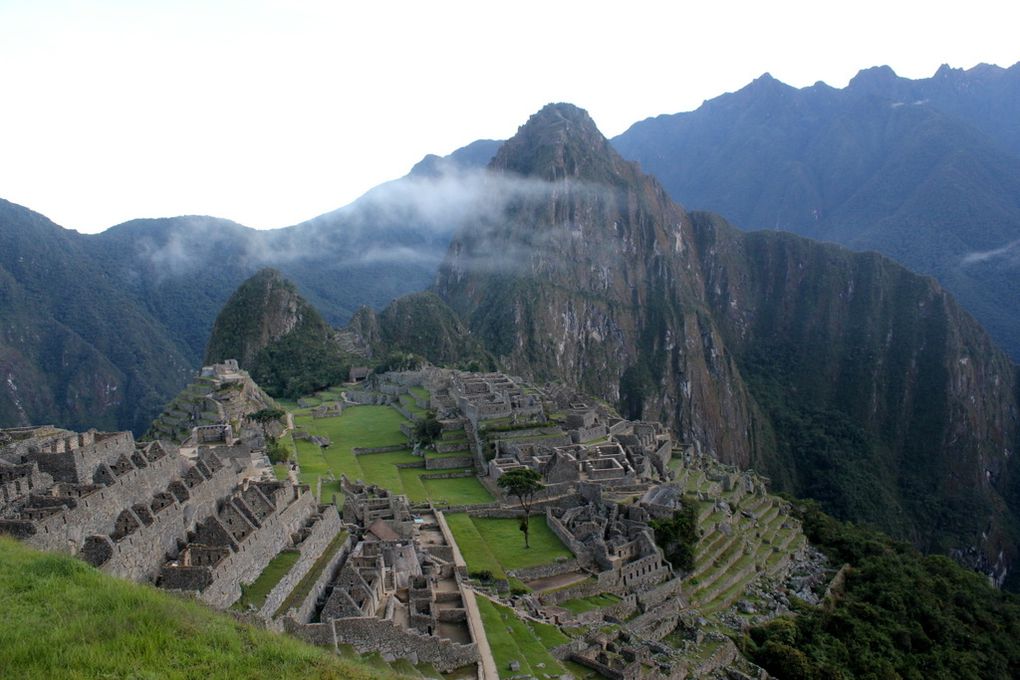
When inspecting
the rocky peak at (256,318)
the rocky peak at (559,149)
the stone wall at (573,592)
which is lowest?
the stone wall at (573,592)

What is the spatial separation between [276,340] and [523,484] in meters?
71.9

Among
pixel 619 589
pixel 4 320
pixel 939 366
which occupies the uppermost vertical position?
pixel 4 320

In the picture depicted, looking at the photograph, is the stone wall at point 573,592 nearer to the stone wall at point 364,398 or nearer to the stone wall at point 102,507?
the stone wall at point 102,507

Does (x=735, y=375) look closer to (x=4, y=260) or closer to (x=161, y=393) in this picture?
(x=161, y=393)

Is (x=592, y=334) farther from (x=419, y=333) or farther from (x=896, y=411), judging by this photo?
(x=896, y=411)

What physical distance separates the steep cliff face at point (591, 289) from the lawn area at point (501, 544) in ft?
350

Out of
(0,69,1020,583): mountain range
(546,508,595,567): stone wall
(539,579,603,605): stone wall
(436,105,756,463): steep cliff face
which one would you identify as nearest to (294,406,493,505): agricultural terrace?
(546,508,595,567): stone wall

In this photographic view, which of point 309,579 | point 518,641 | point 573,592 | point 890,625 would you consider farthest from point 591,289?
point 309,579

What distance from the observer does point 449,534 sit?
2941 cm

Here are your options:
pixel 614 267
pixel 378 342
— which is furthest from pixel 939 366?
pixel 378 342

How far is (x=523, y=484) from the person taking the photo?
32969 millimetres

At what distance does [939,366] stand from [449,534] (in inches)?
6733

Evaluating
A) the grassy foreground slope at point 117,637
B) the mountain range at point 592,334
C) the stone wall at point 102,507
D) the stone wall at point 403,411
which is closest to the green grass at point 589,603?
the stone wall at point 102,507

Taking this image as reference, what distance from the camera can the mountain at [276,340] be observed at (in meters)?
81.8
